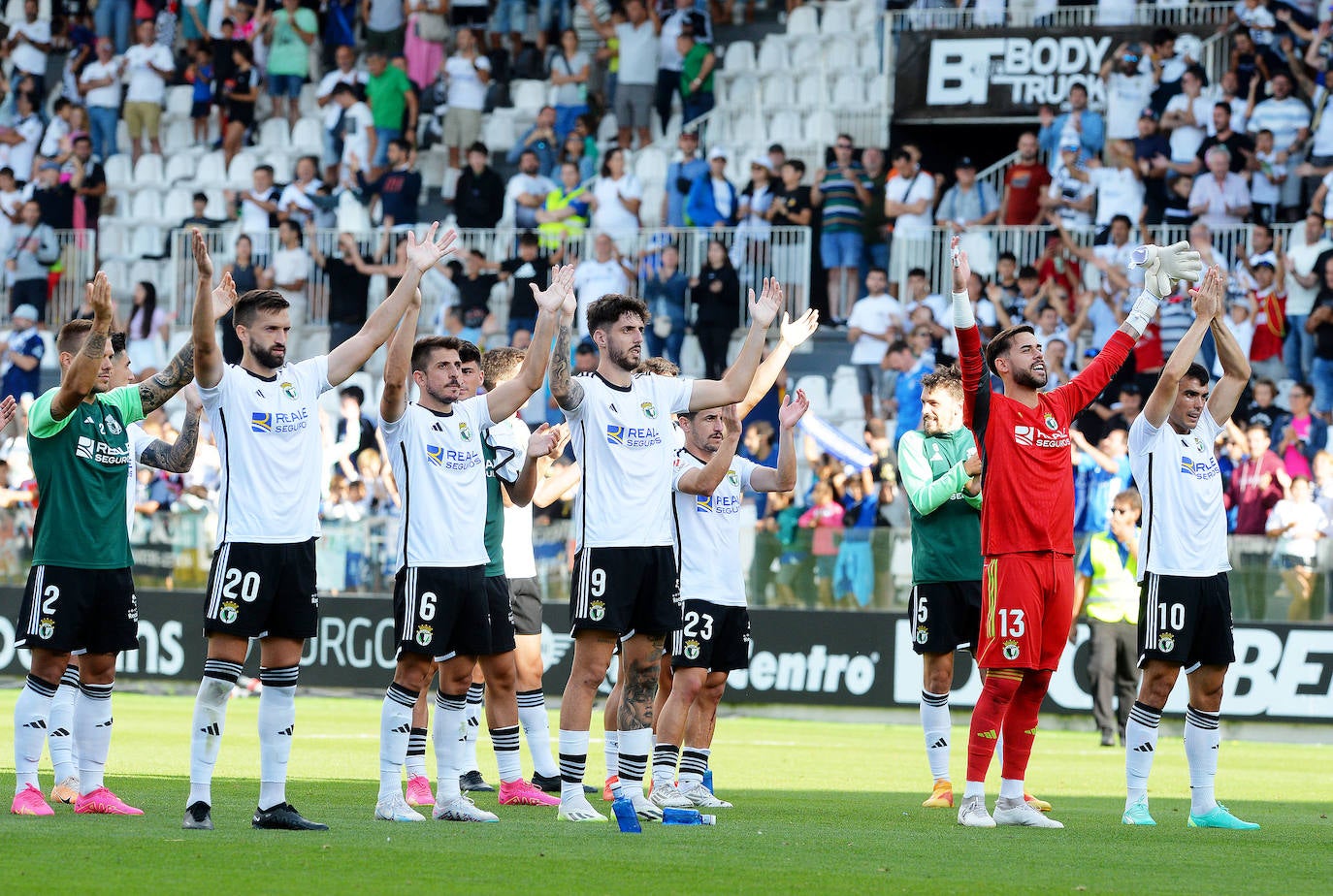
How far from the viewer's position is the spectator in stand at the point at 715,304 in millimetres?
24672

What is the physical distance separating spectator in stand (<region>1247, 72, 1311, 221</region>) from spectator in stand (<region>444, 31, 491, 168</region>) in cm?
1227

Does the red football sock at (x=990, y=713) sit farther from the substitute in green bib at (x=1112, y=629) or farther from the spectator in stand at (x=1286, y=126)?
the spectator in stand at (x=1286, y=126)

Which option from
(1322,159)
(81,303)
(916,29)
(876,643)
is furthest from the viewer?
(81,303)

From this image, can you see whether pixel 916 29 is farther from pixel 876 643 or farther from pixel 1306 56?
pixel 876 643

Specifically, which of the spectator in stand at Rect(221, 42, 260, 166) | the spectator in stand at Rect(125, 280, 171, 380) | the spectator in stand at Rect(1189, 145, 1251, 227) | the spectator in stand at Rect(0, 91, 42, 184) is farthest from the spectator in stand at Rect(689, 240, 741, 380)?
the spectator in stand at Rect(0, 91, 42, 184)

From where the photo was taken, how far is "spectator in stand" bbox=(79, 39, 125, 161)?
32312 millimetres

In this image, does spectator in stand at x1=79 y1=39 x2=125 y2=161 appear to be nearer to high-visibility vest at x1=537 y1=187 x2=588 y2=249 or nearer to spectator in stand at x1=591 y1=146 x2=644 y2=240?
high-visibility vest at x1=537 y1=187 x2=588 y2=249

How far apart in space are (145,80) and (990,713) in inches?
1009

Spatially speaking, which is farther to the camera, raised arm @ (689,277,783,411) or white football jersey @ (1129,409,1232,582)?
white football jersey @ (1129,409,1232,582)

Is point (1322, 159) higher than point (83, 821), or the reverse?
point (1322, 159)

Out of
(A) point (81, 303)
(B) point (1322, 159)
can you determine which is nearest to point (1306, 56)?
(B) point (1322, 159)

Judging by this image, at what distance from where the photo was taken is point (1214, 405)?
443 inches

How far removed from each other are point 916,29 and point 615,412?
19568 mm

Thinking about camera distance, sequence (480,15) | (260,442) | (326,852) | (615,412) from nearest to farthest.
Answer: (326,852) → (260,442) → (615,412) → (480,15)
